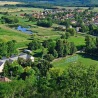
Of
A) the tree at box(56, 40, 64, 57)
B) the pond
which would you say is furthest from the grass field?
the pond

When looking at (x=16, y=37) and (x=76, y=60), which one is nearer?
(x=76, y=60)

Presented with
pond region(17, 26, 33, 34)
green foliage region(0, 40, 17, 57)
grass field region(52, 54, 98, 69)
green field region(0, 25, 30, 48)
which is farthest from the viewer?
pond region(17, 26, 33, 34)

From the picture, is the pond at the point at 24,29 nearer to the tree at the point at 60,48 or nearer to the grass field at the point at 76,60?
the tree at the point at 60,48

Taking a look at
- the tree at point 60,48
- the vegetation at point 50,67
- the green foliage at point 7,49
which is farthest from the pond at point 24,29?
the green foliage at point 7,49

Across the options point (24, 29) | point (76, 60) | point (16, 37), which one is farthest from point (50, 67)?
point (24, 29)

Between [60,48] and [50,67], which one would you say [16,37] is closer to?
[60,48]

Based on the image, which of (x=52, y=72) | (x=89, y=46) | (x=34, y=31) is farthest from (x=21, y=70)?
(x=34, y=31)

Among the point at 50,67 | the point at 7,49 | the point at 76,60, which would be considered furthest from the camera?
the point at 76,60

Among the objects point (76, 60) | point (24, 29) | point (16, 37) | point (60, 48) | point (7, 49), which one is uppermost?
point (7, 49)

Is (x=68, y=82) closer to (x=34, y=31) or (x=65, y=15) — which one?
(x=34, y=31)

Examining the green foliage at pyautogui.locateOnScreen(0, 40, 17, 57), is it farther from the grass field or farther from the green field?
the green field

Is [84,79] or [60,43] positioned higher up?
[84,79]
